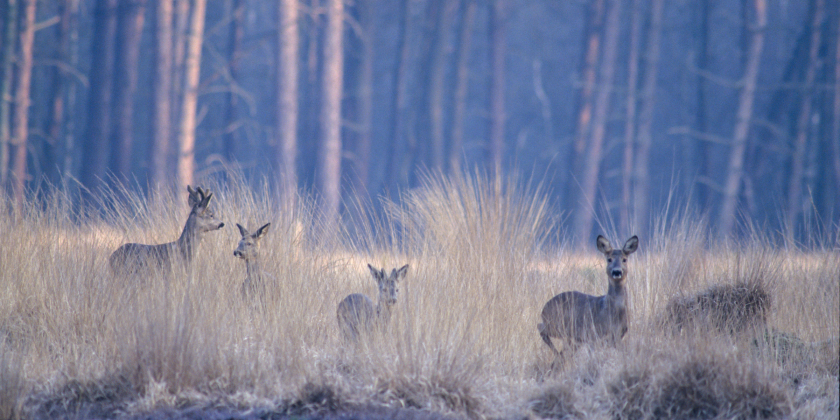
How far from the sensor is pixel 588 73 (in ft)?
56.1

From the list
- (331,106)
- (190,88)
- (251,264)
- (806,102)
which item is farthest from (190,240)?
(806,102)

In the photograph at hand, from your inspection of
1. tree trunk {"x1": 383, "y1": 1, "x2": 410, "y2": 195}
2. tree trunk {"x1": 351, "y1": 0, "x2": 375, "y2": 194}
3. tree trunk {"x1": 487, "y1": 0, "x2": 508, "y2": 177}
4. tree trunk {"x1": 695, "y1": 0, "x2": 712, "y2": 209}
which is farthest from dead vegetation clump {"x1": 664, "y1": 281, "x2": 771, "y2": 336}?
tree trunk {"x1": 383, "y1": 1, "x2": 410, "y2": 195}

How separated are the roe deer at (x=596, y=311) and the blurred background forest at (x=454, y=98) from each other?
11.7ft

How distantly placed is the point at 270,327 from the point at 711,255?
4050 millimetres

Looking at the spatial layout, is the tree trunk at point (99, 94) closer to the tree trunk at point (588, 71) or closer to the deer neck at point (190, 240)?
the deer neck at point (190, 240)

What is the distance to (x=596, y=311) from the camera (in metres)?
4.32

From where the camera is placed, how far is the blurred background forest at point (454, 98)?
44.1 ft

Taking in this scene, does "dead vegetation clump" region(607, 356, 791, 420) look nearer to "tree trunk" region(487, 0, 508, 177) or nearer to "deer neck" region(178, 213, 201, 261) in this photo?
"deer neck" region(178, 213, 201, 261)

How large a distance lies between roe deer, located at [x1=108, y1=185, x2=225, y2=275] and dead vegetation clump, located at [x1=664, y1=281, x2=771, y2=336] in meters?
3.71

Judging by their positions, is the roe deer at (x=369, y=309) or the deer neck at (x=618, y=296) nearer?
the deer neck at (x=618, y=296)

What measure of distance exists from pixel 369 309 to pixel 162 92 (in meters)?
9.75

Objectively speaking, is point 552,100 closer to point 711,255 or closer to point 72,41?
point 72,41

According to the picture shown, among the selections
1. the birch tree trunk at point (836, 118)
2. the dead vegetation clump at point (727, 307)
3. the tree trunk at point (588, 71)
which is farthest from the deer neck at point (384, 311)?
the birch tree trunk at point (836, 118)

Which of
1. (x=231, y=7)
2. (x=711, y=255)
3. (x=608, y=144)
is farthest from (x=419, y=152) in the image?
(x=711, y=255)
